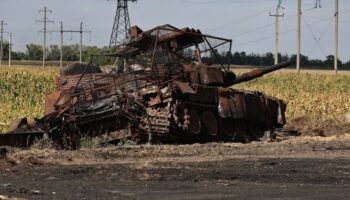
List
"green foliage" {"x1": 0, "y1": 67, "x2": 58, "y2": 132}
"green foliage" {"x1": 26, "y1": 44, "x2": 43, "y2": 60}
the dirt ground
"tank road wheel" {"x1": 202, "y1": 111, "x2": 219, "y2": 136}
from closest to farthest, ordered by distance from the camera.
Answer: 1. the dirt ground
2. "tank road wheel" {"x1": 202, "y1": 111, "x2": 219, "y2": 136}
3. "green foliage" {"x1": 0, "y1": 67, "x2": 58, "y2": 132}
4. "green foliage" {"x1": 26, "y1": 44, "x2": 43, "y2": 60}

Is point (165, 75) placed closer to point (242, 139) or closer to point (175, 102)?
point (175, 102)

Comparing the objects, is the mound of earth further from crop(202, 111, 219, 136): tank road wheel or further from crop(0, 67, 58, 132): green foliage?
crop(0, 67, 58, 132): green foliage

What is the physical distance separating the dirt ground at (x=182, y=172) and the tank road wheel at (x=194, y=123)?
0.58 m

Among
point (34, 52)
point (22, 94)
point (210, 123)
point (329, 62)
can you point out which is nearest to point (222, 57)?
point (210, 123)

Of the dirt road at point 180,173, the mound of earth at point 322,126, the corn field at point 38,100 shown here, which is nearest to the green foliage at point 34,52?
the corn field at point 38,100

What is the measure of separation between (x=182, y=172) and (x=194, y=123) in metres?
5.23

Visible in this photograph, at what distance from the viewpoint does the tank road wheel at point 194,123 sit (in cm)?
1480

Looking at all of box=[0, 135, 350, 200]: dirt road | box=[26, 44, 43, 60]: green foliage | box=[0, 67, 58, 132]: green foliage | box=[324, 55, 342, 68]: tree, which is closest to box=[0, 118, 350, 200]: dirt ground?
box=[0, 135, 350, 200]: dirt road

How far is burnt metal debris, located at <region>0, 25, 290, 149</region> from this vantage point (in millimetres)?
14539

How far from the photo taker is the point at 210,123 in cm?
1555

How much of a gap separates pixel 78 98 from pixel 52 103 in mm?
865

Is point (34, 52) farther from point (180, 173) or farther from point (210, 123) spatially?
point (180, 173)

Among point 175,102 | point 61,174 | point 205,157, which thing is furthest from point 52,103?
point 61,174

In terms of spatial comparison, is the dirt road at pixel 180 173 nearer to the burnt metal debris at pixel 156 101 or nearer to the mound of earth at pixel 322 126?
the burnt metal debris at pixel 156 101
